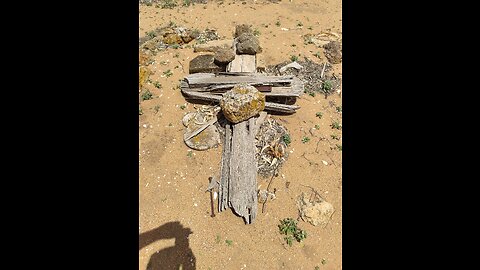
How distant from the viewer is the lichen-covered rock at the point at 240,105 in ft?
26.8

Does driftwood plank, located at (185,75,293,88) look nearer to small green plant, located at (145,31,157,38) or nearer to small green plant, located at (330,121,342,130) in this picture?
small green plant, located at (330,121,342,130)

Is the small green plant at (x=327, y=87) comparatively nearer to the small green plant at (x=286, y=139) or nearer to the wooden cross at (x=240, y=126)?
the wooden cross at (x=240, y=126)

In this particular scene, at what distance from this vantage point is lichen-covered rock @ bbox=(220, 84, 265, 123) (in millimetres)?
8180

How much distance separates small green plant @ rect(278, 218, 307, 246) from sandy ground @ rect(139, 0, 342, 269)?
0.11m

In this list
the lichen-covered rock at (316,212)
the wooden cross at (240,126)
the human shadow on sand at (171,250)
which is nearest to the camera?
the human shadow on sand at (171,250)

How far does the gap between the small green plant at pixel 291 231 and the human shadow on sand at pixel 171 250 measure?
87.8 inches

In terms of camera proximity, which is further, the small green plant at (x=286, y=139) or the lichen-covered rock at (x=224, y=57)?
the lichen-covered rock at (x=224, y=57)

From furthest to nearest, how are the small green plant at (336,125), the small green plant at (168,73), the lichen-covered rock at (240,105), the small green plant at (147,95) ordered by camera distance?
1. the small green plant at (168,73)
2. the small green plant at (147,95)
3. the small green plant at (336,125)
4. the lichen-covered rock at (240,105)

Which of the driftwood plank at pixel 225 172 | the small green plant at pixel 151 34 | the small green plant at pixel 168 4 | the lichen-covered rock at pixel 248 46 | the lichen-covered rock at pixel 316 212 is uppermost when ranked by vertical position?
the small green plant at pixel 168 4

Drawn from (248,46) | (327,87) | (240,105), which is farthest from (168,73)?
(327,87)

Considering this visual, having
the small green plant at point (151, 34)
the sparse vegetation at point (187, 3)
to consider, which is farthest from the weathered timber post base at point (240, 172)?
the sparse vegetation at point (187, 3)

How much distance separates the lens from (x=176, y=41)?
1301 centimetres
